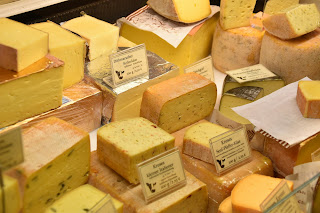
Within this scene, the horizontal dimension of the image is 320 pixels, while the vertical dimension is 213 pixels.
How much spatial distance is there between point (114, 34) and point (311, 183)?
1.38m

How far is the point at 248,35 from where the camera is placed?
2.84m

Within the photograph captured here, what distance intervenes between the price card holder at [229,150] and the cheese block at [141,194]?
0.45ft

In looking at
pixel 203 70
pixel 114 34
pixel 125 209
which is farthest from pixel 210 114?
pixel 125 209

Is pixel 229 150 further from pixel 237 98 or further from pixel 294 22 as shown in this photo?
pixel 294 22

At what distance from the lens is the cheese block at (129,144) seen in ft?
5.90

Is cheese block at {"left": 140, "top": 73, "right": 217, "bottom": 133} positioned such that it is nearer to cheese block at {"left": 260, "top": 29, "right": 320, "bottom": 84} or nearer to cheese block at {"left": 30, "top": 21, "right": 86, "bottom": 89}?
cheese block at {"left": 30, "top": 21, "right": 86, "bottom": 89}

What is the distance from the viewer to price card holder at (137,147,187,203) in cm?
167

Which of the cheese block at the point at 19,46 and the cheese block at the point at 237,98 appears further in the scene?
the cheese block at the point at 237,98

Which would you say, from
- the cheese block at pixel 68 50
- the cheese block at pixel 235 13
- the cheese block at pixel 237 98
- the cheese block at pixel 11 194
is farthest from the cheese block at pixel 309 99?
the cheese block at pixel 11 194

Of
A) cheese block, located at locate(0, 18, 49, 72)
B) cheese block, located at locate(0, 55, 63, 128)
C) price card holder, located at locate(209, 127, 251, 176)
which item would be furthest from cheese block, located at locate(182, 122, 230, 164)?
cheese block, located at locate(0, 18, 49, 72)

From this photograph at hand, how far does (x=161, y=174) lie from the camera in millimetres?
1713

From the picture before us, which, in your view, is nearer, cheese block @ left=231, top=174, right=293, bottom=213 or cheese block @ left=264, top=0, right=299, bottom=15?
cheese block @ left=231, top=174, right=293, bottom=213

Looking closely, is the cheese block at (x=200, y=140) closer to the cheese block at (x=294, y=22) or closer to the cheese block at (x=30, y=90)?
the cheese block at (x=30, y=90)

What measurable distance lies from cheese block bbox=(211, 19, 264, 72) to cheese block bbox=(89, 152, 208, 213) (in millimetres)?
1242
